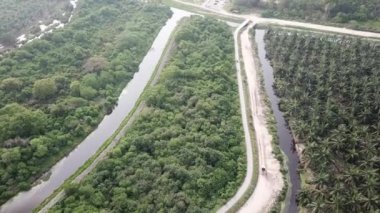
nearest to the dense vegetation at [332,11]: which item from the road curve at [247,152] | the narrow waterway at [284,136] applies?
the narrow waterway at [284,136]

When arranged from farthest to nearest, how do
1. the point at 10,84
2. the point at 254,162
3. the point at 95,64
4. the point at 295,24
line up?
the point at 295,24 < the point at 95,64 < the point at 10,84 < the point at 254,162

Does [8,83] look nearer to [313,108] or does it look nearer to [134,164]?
[134,164]

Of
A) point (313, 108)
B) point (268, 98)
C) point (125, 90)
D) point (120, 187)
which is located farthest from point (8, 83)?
point (313, 108)

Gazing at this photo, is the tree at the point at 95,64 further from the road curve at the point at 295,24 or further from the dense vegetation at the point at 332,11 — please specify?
the dense vegetation at the point at 332,11

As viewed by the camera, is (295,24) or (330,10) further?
(330,10)

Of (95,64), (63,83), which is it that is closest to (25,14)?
(95,64)

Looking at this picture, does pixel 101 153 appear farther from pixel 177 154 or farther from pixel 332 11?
pixel 332 11
